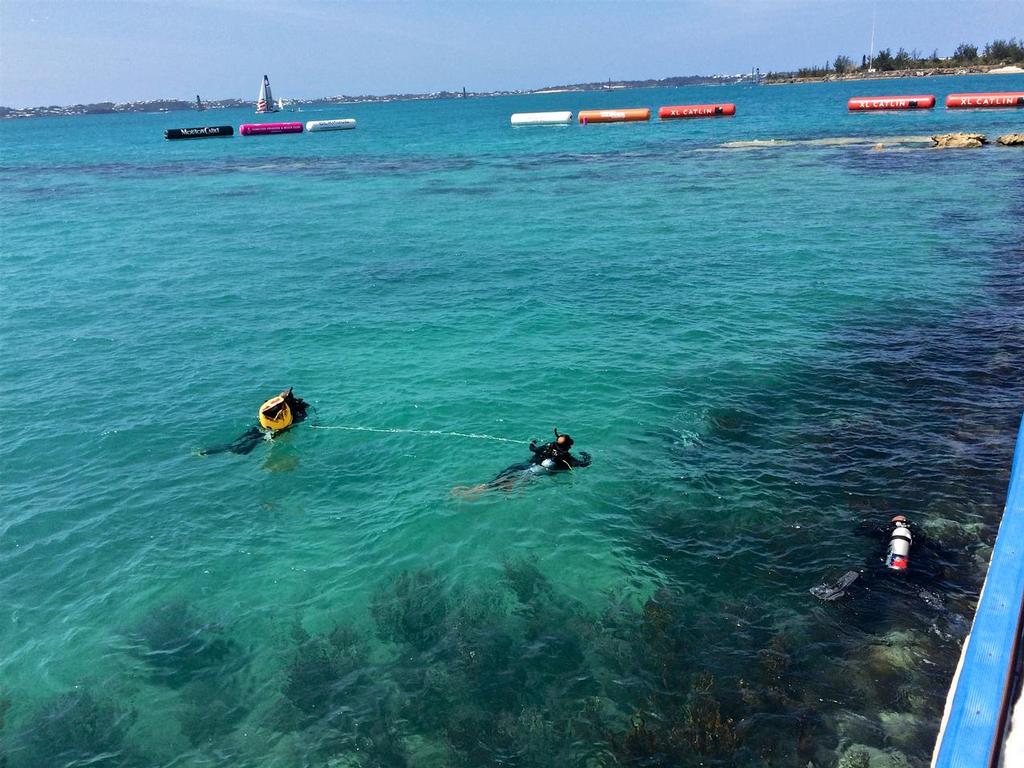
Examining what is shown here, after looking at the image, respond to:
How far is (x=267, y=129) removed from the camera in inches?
7072

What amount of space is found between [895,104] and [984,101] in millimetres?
16087

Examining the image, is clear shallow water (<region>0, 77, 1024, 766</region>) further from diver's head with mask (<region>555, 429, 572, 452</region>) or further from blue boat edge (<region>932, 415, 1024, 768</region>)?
blue boat edge (<region>932, 415, 1024, 768</region>)

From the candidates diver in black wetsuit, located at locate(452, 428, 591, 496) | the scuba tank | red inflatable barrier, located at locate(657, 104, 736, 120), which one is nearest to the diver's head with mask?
diver in black wetsuit, located at locate(452, 428, 591, 496)

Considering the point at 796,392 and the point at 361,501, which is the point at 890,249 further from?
the point at 361,501

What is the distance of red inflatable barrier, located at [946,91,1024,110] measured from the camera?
13069cm

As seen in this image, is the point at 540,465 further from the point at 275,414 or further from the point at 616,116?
the point at 616,116

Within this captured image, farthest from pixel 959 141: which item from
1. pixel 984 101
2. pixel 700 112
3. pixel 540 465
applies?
pixel 540 465

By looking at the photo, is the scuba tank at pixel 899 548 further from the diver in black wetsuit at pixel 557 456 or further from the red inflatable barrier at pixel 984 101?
the red inflatable barrier at pixel 984 101

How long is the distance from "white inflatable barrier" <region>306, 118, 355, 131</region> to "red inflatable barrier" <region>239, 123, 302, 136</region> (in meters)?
3.85

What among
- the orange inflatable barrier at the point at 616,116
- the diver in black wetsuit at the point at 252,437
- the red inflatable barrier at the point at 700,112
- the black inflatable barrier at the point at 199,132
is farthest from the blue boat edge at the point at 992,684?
the black inflatable barrier at the point at 199,132

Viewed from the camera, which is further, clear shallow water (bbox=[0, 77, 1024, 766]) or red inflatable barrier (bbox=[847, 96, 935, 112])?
red inflatable barrier (bbox=[847, 96, 935, 112])

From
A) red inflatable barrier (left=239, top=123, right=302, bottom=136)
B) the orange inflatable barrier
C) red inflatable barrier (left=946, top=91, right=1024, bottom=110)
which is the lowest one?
red inflatable barrier (left=946, top=91, right=1024, bottom=110)

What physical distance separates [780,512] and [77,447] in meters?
25.9

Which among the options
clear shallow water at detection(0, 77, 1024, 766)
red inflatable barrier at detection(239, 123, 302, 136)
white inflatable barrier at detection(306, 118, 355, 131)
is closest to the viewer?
clear shallow water at detection(0, 77, 1024, 766)
